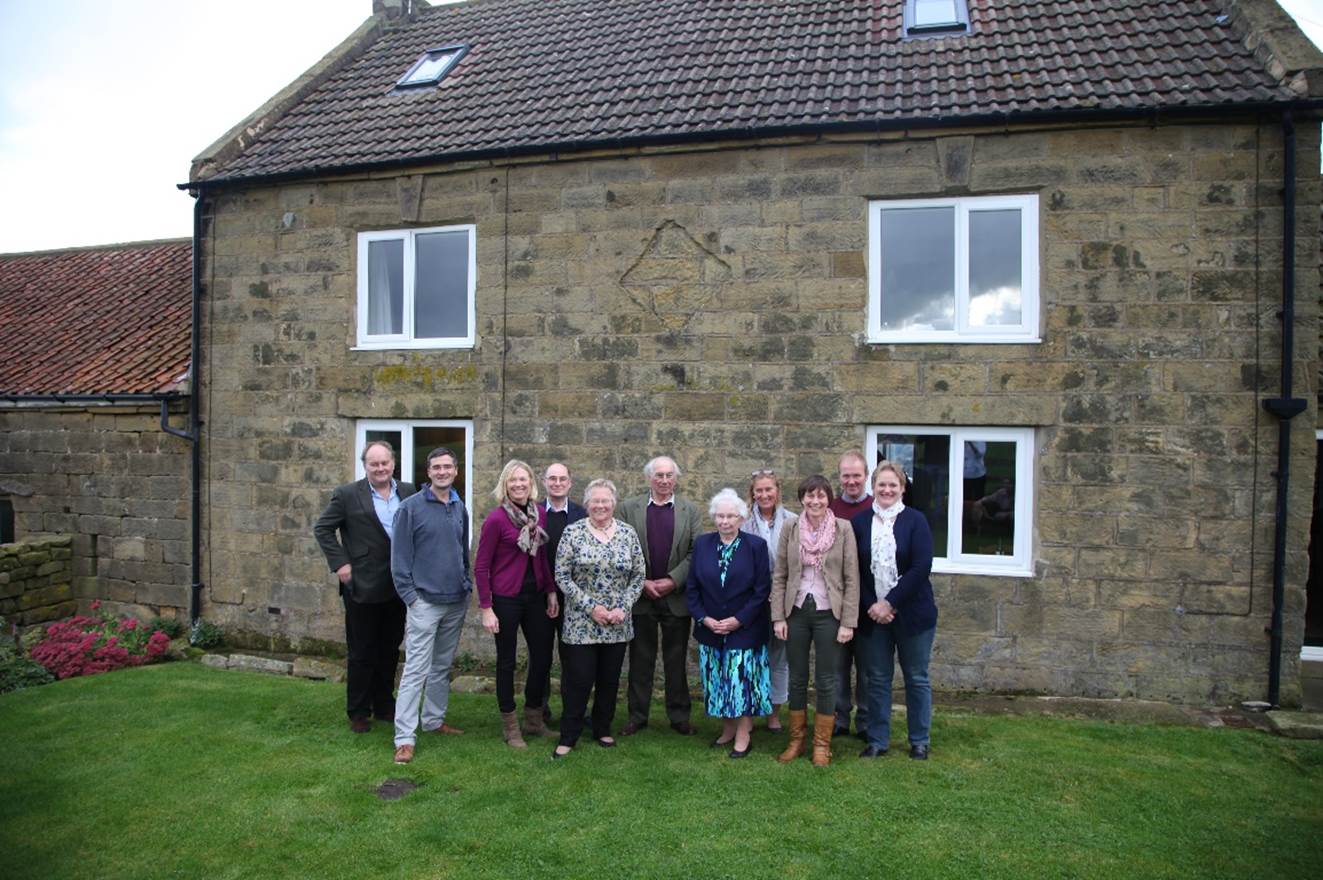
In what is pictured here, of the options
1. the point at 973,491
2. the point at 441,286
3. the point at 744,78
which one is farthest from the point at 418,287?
the point at 973,491

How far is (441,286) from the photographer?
352 inches

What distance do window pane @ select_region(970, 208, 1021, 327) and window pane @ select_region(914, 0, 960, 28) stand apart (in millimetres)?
2647

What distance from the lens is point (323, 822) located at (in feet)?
16.1

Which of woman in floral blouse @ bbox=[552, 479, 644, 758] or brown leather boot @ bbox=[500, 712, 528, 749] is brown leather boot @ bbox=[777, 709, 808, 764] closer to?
woman in floral blouse @ bbox=[552, 479, 644, 758]

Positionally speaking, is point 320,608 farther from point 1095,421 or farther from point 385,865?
point 1095,421

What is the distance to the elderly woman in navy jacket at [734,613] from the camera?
5.68 m

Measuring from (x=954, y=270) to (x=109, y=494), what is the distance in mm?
9779

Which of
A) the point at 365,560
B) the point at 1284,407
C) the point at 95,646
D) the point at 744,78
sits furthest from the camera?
the point at 95,646

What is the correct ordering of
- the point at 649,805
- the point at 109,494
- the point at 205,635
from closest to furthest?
the point at 649,805
the point at 205,635
the point at 109,494

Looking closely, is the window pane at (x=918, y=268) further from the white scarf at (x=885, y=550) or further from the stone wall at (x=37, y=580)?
the stone wall at (x=37, y=580)

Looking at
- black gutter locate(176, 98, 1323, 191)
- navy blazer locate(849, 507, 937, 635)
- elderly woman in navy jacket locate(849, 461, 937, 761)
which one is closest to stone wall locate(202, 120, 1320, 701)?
black gutter locate(176, 98, 1323, 191)

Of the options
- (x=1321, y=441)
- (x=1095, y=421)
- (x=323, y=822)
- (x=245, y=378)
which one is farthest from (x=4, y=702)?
(x=1321, y=441)

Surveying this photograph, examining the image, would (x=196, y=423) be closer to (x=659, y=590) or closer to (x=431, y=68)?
(x=431, y=68)

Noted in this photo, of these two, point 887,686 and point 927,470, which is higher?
point 927,470
